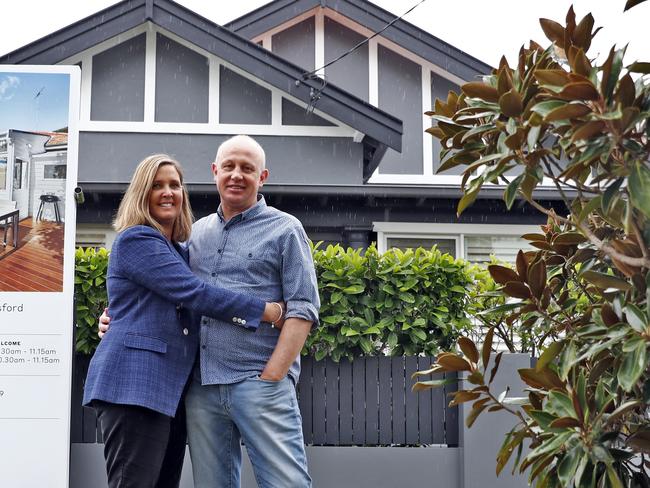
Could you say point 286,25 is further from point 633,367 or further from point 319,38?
point 633,367

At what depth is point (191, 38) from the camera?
35.3 ft

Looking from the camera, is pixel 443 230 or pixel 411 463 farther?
pixel 443 230

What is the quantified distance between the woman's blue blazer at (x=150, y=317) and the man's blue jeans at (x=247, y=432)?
0.17 meters

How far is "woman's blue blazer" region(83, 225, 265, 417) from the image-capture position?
3154 millimetres

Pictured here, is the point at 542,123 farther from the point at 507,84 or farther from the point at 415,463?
the point at 415,463

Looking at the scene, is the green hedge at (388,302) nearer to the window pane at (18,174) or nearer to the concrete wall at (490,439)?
the concrete wall at (490,439)

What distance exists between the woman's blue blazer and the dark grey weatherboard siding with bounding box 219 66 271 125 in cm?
803

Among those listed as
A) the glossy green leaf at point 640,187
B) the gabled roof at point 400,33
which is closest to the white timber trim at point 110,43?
the gabled roof at point 400,33

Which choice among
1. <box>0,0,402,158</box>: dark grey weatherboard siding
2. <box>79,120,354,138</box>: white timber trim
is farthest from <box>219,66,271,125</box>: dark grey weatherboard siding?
<box>0,0,402,158</box>: dark grey weatherboard siding

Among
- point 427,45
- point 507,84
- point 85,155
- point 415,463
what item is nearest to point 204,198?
point 85,155

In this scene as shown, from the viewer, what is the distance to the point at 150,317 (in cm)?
326

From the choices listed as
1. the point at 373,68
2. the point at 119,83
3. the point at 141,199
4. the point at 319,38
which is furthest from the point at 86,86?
the point at 141,199

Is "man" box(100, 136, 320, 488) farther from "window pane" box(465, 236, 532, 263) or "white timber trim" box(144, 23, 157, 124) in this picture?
"window pane" box(465, 236, 532, 263)

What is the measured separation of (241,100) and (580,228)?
30.6 feet
